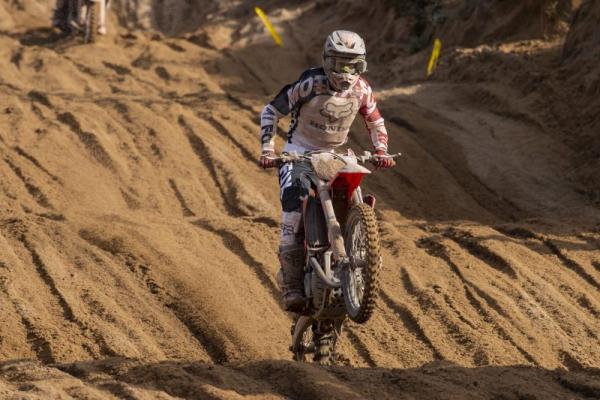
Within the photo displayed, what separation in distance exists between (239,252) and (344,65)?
3.25 metres

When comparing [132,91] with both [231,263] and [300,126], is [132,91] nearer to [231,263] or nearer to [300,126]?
[231,263]

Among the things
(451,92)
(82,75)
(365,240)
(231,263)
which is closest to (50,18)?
(82,75)

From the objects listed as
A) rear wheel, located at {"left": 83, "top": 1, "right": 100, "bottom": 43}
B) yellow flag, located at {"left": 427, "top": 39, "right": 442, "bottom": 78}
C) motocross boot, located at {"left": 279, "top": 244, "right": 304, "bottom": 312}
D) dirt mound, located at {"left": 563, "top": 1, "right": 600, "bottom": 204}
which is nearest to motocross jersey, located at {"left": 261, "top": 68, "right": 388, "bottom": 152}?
motocross boot, located at {"left": 279, "top": 244, "right": 304, "bottom": 312}

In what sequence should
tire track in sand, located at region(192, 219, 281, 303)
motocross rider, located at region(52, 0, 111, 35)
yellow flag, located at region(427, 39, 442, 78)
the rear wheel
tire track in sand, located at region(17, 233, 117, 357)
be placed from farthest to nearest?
1. motocross rider, located at region(52, 0, 111, 35)
2. the rear wheel
3. yellow flag, located at region(427, 39, 442, 78)
4. tire track in sand, located at region(192, 219, 281, 303)
5. tire track in sand, located at region(17, 233, 117, 357)

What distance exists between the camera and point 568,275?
32.3ft

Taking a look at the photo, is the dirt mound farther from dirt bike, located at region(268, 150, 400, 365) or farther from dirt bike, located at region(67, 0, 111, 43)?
dirt bike, located at region(67, 0, 111, 43)

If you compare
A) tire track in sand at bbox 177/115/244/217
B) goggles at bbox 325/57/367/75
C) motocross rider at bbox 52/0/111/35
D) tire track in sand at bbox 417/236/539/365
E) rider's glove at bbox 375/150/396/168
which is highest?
motocross rider at bbox 52/0/111/35

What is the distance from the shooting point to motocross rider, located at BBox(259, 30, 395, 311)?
694 centimetres

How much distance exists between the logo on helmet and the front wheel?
0.90 meters

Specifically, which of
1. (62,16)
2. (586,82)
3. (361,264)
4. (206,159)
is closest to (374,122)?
(361,264)

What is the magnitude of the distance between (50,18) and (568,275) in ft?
47.6

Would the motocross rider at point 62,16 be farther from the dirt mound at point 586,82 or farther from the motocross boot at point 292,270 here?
the motocross boot at point 292,270

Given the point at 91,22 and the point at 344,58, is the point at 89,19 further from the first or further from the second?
the point at 344,58

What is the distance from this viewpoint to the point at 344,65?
6.93m
